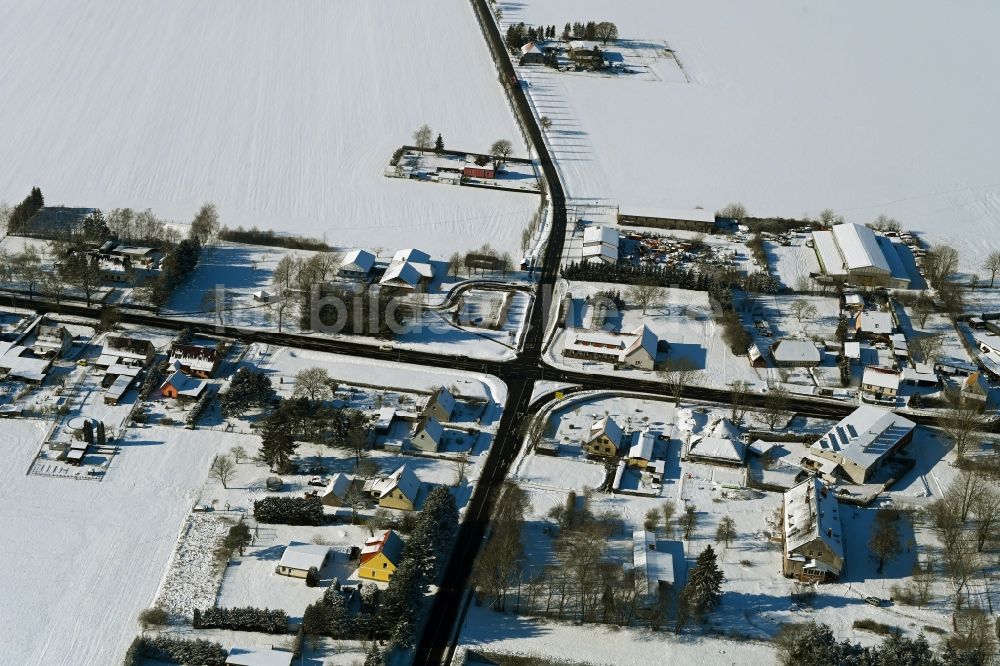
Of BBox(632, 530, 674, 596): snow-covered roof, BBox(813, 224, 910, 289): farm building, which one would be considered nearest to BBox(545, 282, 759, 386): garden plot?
BBox(813, 224, 910, 289): farm building

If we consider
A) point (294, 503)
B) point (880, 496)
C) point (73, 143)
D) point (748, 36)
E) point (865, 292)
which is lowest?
point (294, 503)

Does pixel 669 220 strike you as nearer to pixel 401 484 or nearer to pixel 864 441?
pixel 864 441

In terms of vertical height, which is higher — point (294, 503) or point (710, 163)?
point (710, 163)

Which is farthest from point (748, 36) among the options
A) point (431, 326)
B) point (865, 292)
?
point (431, 326)

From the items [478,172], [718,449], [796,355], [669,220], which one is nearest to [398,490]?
[718,449]

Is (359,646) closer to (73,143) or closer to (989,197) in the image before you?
(73,143)

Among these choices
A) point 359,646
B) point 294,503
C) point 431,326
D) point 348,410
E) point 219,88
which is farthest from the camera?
point 219,88
